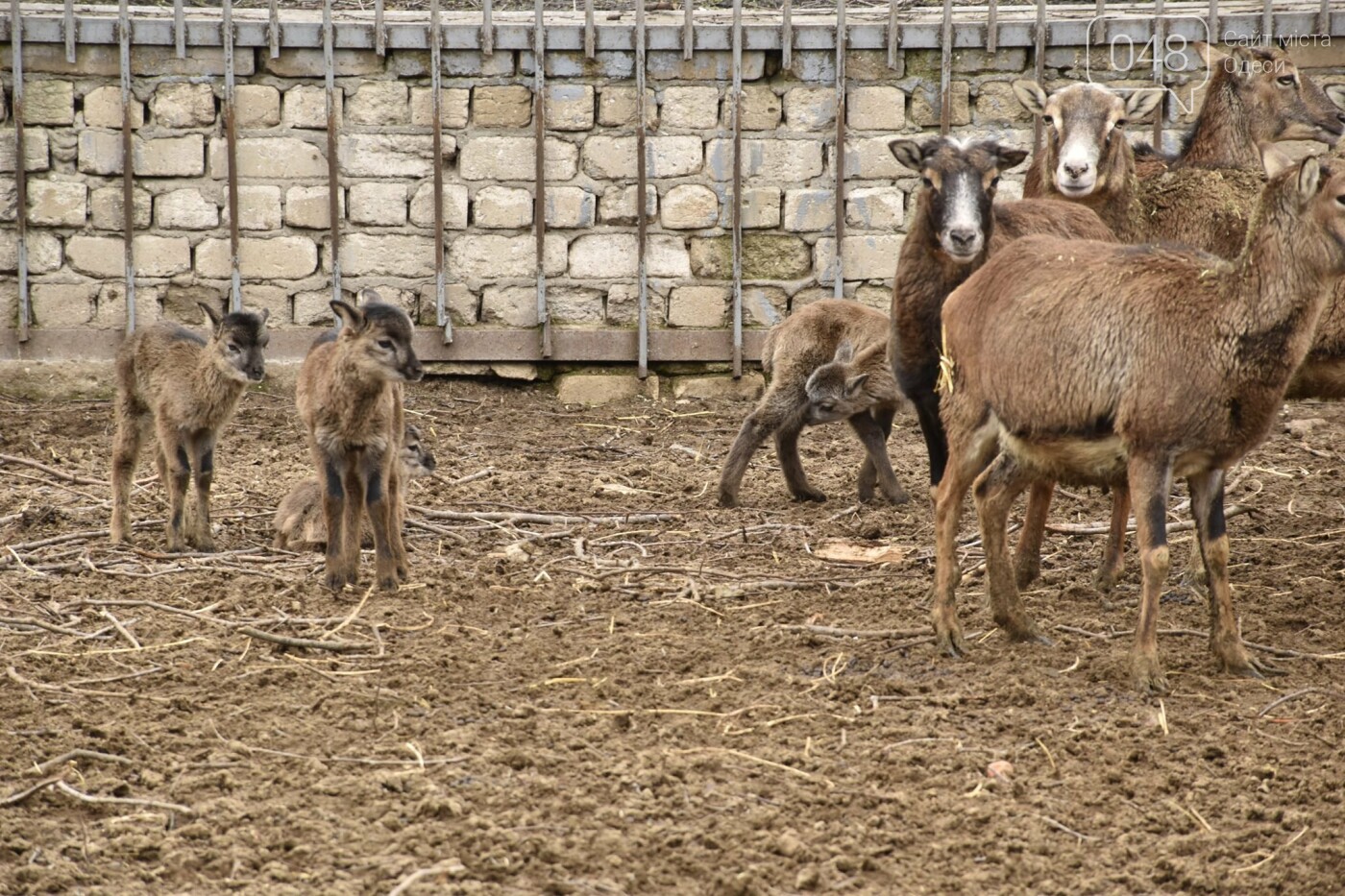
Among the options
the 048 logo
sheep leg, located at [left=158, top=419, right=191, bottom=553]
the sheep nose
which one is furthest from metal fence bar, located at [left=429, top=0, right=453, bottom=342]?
the sheep nose

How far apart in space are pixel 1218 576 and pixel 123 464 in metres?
4.98

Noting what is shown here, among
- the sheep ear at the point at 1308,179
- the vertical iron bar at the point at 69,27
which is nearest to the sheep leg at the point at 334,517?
the sheep ear at the point at 1308,179

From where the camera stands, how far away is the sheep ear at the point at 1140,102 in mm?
8156

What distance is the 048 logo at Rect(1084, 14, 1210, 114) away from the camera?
1110 cm

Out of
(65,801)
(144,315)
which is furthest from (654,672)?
(144,315)

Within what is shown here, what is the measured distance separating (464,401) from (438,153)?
5.69ft

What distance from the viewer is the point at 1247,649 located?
585 centimetres

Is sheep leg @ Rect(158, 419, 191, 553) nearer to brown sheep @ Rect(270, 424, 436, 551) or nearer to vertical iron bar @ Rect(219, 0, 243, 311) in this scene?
brown sheep @ Rect(270, 424, 436, 551)

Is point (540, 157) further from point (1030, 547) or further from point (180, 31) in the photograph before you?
point (1030, 547)

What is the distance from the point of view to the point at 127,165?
11156 mm

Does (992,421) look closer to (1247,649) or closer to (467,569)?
(1247,649)

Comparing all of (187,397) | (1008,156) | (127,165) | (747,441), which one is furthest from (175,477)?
(127,165)

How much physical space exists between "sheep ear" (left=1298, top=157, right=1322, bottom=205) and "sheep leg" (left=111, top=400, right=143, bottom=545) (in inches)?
206

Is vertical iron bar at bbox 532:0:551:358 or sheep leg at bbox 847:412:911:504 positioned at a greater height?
vertical iron bar at bbox 532:0:551:358
